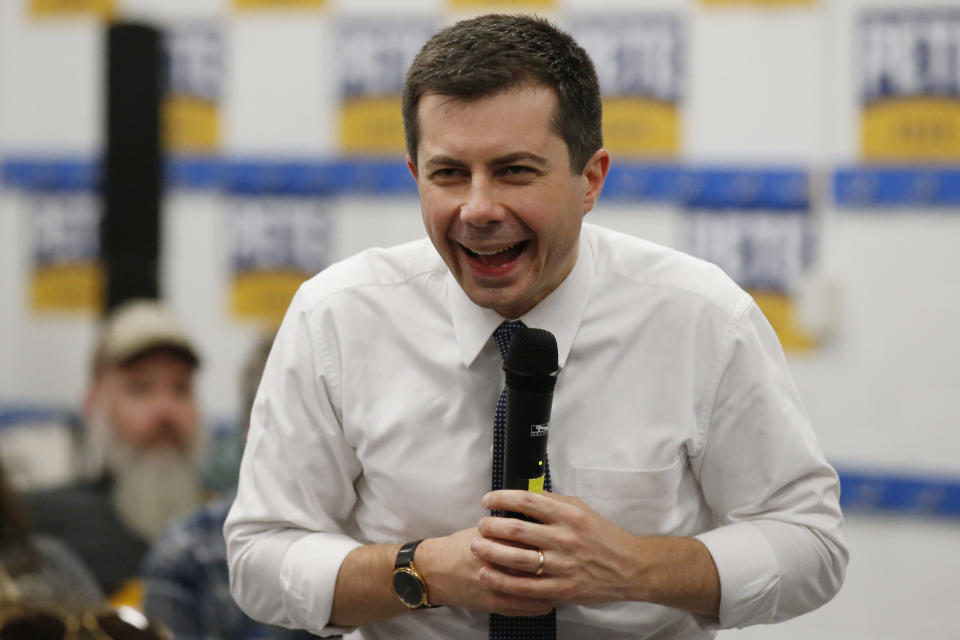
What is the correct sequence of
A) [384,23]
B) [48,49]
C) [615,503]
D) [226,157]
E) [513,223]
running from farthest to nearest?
[48,49], [226,157], [384,23], [615,503], [513,223]

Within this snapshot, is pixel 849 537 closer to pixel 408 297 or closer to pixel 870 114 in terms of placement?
pixel 870 114

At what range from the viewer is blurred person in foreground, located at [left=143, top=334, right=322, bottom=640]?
209 centimetres

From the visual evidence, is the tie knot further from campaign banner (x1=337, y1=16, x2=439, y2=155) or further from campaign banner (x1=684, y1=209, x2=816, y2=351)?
campaign banner (x1=337, y1=16, x2=439, y2=155)

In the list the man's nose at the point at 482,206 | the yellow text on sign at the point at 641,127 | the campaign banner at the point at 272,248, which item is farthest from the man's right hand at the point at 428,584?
the campaign banner at the point at 272,248

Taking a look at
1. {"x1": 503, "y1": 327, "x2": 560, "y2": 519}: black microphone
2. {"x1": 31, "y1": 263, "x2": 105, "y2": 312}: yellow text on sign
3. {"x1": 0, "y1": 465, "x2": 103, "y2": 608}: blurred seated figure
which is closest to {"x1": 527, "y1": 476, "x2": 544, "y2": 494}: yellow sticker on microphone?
{"x1": 503, "y1": 327, "x2": 560, "y2": 519}: black microphone

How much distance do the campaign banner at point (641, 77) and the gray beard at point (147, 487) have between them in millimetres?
1597

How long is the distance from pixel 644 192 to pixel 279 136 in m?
1.25

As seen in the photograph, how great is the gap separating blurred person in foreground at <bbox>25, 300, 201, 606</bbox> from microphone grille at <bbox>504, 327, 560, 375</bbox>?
2.09 m

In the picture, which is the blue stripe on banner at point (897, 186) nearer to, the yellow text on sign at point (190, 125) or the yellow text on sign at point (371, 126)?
the yellow text on sign at point (371, 126)

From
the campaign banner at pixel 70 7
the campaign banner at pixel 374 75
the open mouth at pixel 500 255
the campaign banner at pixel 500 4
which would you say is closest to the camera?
the open mouth at pixel 500 255

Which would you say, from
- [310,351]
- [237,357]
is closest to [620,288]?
[310,351]

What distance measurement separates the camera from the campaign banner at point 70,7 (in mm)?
3891

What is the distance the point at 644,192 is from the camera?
3188 millimetres

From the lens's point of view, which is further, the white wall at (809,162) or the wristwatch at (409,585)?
the white wall at (809,162)
